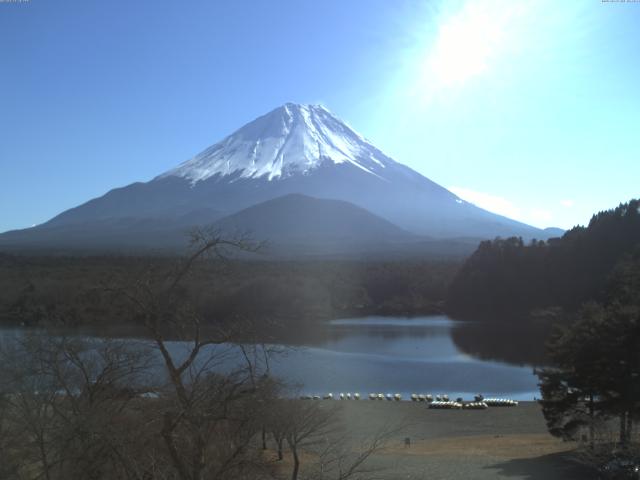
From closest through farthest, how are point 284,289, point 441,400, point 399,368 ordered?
point 441,400, point 399,368, point 284,289

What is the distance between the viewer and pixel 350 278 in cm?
5138

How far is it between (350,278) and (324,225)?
132ft

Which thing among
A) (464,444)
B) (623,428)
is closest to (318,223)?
(464,444)

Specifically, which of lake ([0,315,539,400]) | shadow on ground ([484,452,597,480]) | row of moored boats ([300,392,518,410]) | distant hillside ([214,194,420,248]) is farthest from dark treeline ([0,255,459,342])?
distant hillside ([214,194,420,248])

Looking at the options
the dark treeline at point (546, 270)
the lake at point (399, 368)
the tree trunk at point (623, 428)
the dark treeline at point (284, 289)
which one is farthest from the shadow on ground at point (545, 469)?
the dark treeline at point (546, 270)

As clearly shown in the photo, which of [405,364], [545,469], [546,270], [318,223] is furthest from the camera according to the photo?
[318,223]

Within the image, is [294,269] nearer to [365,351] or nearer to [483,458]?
[365,351]

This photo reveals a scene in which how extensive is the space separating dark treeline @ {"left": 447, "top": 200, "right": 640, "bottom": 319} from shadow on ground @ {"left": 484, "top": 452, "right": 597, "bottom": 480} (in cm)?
2688

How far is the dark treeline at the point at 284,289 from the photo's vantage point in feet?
99.1

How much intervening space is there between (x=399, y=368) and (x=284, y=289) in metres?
18.0

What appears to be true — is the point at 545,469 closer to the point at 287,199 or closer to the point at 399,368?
the point at 399,368

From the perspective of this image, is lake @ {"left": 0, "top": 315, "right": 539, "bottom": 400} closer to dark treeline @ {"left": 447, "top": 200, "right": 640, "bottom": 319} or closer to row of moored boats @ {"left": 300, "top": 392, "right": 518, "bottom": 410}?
row of moored boats @ {"left": 300, "top": 392, "right": 518, "bottom": 410}

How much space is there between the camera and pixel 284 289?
41.4 m

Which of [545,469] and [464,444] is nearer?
[545,469]
